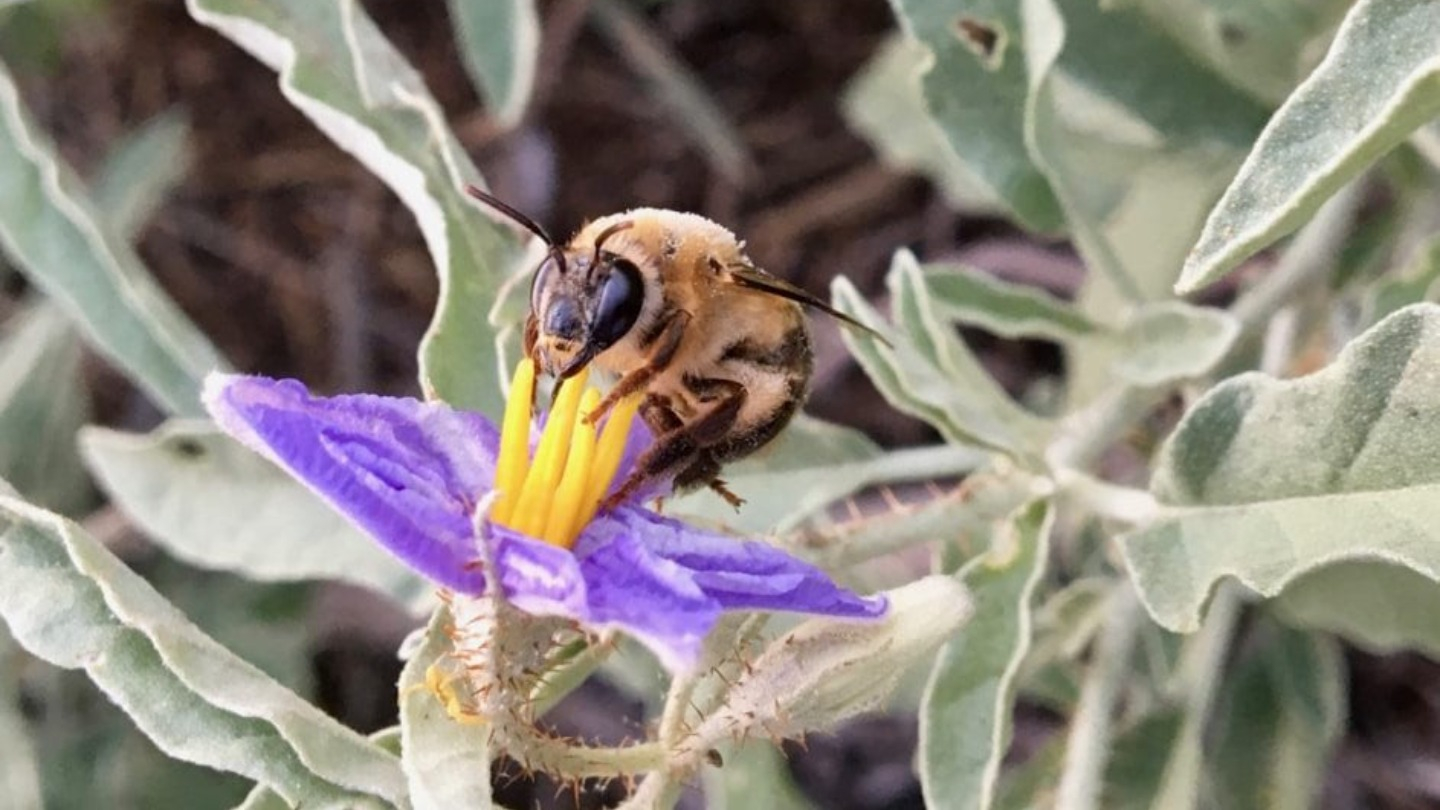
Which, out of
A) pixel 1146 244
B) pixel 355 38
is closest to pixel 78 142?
pixel 355 38

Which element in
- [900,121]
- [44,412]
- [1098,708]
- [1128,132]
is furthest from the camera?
[900,121]

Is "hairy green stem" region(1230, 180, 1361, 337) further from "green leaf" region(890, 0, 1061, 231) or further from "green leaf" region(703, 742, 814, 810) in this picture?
"green leaf" region(703, 742, 814, 810)

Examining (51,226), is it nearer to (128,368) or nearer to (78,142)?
(128,368)

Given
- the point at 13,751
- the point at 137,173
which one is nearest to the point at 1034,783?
the point at 13,751

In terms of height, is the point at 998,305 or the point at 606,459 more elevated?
the point at 606,459

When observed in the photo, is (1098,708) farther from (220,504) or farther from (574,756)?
(220,504)

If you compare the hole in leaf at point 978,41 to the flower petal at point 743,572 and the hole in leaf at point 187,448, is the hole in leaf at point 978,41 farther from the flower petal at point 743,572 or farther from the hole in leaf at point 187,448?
the hole in leaf at point 187,448
